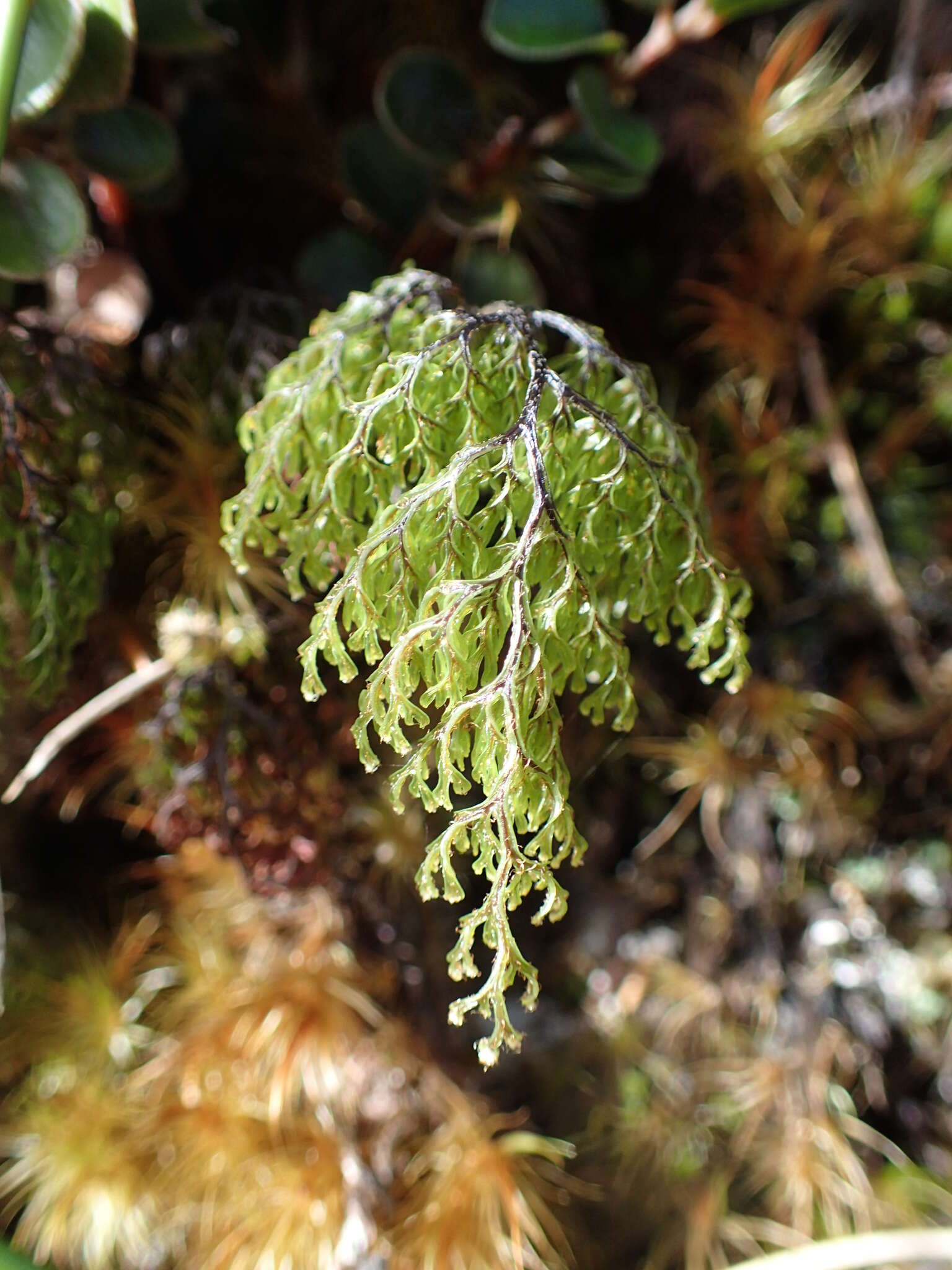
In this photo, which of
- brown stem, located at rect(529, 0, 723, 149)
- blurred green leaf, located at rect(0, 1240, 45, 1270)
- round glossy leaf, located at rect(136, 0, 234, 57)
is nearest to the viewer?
blurred green leaf, located at rect(0, 1240, 45, 1270)

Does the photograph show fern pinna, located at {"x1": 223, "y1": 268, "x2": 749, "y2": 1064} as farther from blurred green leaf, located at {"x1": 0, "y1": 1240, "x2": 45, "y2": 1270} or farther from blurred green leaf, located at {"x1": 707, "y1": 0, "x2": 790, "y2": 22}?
blurred green leaf, located at {"x1": 707, "y1": 0, "x2": 790, "y2": 22}

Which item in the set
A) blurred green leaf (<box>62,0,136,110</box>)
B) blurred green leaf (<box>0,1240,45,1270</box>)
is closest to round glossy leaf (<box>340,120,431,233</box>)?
blurred green leaf (<box>62,0,136,110</box>)

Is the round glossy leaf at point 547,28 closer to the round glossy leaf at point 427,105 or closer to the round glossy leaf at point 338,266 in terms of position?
the round glossy leaf at point 427,105

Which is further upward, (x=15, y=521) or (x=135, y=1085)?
(x=15, y=521)

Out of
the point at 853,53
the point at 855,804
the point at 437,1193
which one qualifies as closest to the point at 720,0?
the point at 853,53

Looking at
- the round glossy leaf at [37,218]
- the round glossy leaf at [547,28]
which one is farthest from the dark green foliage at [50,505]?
the round glossy leaf at [547,28]

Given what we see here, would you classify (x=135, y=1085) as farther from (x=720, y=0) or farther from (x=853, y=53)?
(x=853, y=53)
